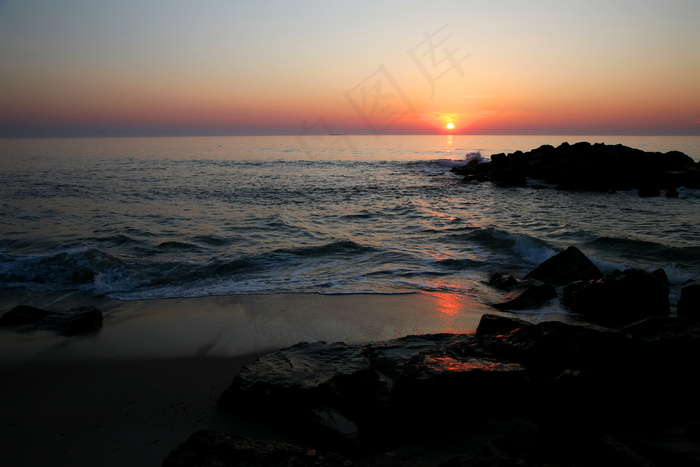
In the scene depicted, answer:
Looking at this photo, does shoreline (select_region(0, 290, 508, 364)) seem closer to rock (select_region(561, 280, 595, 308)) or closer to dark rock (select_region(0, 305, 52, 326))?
dark rock (select_region(0, 305, 52, 326))

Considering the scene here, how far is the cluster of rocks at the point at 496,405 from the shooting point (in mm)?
2734

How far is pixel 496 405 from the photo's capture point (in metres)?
3.30

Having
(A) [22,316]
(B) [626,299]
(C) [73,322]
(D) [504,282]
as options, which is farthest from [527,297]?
(A) [22,316]

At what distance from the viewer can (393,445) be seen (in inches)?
125

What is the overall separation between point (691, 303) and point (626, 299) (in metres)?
0.75

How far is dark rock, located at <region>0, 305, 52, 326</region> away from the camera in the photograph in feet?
20.1

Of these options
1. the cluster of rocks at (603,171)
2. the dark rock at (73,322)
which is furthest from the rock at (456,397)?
the cluster of rocks at (603,171)

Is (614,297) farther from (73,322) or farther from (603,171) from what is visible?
Result: (603,171)

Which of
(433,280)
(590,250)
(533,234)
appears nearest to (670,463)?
(433,280)

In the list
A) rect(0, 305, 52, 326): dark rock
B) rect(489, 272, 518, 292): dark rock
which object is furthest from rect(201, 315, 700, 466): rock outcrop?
A: rect(0, 305, 52, 326): dark rock

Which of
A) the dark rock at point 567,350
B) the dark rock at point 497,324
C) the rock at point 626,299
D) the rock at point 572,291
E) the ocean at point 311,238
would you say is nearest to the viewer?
the dark rock at point 567,350

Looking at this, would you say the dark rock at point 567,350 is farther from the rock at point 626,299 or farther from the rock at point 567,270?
the rock at point 567,270

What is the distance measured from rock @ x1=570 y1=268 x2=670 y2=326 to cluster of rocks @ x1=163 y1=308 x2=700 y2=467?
88.7 inches

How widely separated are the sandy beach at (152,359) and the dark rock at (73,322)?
0.16m
